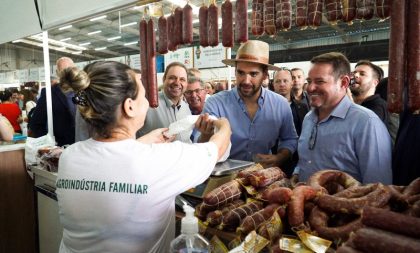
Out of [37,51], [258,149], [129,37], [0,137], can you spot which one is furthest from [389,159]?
[37,51]

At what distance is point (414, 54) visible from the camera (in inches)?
68.9

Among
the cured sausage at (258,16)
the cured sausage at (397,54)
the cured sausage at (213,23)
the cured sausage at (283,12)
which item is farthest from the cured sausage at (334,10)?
the cured sausage at (213,23)

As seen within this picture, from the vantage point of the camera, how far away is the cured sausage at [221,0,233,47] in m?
2.61

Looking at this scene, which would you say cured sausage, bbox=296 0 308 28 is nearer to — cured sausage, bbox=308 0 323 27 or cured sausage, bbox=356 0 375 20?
cured sausage, bbox=308 0 323 27

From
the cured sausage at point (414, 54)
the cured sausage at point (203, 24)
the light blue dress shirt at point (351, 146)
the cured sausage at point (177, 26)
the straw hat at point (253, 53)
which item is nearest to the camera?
the cured sausage at point (414, 54)

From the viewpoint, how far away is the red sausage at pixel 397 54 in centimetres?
176

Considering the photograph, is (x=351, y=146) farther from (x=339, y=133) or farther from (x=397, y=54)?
(x=397, y=54)

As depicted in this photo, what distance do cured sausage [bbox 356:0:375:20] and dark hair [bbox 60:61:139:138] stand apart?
1.45m

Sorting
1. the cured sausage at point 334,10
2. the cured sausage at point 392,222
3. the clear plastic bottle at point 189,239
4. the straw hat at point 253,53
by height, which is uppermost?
the cured sausage at point 334,10

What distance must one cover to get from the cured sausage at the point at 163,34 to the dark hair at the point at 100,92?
1.65 m

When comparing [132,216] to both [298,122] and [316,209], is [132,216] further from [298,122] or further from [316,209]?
[298,122]

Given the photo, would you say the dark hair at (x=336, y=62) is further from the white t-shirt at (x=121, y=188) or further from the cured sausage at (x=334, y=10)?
the white t-shirt at (x=121, y=188)

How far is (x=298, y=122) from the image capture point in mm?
5016

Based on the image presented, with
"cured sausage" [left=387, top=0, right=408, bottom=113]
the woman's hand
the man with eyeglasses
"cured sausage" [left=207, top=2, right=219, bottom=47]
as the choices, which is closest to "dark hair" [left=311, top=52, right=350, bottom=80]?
the man with eyeglasses
